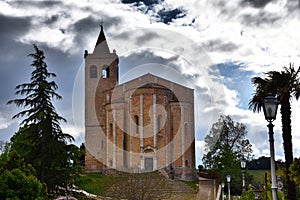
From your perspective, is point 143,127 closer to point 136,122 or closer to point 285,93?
point 136,122

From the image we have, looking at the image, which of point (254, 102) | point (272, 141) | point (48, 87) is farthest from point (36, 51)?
point (272, 141)

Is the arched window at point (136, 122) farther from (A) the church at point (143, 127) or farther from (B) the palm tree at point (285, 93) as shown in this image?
(B) the palm tree at point (285, 93)

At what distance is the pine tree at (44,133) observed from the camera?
83.0 ft

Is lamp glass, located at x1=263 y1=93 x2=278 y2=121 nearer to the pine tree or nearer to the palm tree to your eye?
the palm tree

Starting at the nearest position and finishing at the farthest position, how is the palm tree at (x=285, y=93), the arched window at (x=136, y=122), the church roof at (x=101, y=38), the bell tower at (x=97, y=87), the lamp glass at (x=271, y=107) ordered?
the lamp glass at (x=271, y=107), the palm tree at (x=285, y=93), the arched window at (x=136, y=122), the bell tower at (x=97, y=87), the church roof at (x=101, y=38)

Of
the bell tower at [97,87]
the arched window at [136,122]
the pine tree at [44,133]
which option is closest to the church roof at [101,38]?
the bell tower at [97,87]

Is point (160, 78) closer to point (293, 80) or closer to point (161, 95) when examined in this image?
point (161, 95)

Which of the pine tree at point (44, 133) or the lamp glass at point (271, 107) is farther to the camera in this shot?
the pine tree at point (44, 133)

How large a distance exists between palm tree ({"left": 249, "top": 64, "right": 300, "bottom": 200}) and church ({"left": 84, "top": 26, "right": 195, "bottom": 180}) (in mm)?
30642

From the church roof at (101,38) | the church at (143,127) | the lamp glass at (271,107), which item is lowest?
the lamp glass at (271,107)

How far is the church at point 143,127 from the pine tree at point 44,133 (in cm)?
2547

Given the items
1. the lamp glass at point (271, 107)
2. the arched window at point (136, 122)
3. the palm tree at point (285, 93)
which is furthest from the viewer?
the arched window at point (136, 122)

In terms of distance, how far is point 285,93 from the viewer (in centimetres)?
2055

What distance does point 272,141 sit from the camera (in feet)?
36.7
